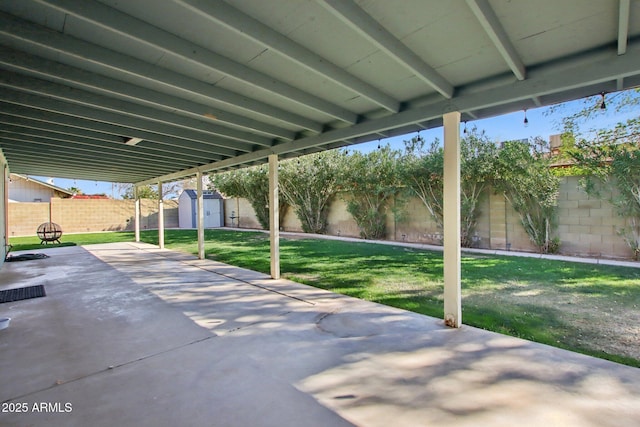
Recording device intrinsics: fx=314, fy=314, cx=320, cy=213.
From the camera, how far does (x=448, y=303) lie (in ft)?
11.1

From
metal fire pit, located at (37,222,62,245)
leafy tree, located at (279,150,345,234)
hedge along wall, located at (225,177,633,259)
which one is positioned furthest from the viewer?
leafy tree, located at (279,150,345,234)

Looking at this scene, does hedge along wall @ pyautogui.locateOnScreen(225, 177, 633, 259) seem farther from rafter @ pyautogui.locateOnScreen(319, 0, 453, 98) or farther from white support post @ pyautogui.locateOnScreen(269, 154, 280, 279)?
rafter @ pyautogui.locateOnScreen(319, 0, 453, 98)

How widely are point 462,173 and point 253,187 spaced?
34.6 feet

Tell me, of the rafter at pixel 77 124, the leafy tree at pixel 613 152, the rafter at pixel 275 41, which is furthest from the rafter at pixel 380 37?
the leafy tree at pixel 613 152

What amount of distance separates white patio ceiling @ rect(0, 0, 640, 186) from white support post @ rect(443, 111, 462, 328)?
0.24 m

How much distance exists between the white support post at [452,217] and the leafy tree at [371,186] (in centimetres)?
670

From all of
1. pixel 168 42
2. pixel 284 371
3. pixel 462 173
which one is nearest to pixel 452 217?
pixel 284 371

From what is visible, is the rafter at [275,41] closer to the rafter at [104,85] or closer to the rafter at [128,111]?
the rafter at [104,85]

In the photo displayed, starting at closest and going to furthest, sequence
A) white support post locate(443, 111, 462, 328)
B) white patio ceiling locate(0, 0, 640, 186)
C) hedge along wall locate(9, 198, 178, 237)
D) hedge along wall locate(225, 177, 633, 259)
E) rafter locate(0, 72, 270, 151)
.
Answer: white patio ceiling locate(0, 0, 640, 186)
rafter locate(0, 72, 270, 151)
white support post locate(443, 111, 462, 328)
hedge along wall locate(225, 177, 633, 259)
hedge along wall locate(9, 198, 178, 237)

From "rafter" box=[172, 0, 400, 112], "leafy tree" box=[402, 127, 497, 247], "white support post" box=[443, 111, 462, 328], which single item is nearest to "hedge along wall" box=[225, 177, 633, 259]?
"leafy tree" box=[402, 127, 497, 247]

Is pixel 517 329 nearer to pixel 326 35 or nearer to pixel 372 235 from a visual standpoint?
pixel 326 35

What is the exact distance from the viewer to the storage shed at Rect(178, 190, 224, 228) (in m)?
20.0

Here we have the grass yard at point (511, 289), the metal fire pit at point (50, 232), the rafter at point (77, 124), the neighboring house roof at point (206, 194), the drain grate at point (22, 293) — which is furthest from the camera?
the neighboring house roof at point (206, 194)

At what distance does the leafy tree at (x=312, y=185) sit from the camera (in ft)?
41.7
